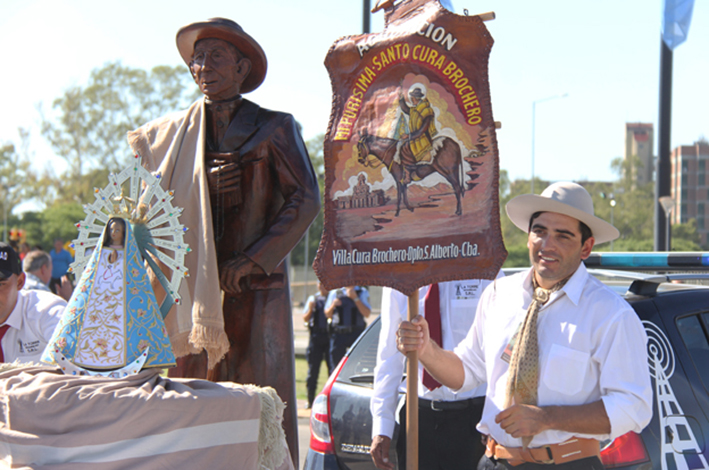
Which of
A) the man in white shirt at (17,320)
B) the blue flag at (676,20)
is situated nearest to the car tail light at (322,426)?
the man in white shirt at (17,320)

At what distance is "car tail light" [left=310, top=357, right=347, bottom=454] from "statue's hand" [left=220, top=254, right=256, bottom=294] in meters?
1.26

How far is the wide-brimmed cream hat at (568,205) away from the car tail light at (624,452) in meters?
0.82

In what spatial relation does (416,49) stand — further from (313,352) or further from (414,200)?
(313,352)

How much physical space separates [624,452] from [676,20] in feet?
23.1

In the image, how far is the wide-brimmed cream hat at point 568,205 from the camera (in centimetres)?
275

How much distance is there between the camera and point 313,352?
9.55 metres

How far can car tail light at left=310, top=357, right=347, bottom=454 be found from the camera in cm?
370

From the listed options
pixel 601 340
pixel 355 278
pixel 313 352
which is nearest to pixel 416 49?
pixel 355 278

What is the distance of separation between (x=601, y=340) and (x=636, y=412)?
0.27 meters

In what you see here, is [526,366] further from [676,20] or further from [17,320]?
[676,20]

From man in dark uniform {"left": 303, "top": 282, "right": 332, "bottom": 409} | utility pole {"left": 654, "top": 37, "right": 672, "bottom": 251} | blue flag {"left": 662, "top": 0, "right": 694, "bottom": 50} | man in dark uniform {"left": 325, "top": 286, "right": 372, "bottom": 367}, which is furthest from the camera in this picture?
man in dark uniform {"left": 303, "top": 282, "right": 332, "bottom": 409}

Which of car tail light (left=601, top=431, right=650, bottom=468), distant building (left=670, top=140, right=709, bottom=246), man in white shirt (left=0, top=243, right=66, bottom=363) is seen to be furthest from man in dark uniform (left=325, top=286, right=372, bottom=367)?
distant building (left=670, top=140, right=709, bottom=246)

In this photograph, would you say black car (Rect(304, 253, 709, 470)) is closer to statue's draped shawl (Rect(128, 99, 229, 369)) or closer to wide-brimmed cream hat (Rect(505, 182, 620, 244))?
wide-brimmed cream hat (Rect(505, 182, 620, 244))

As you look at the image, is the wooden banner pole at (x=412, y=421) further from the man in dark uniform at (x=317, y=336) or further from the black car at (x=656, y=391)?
the man in dark uniform at (x=317, y=336)
